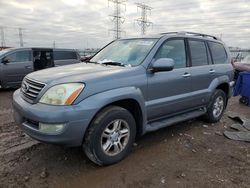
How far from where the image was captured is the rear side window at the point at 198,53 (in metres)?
4.82

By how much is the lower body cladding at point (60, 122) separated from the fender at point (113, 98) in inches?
2.6

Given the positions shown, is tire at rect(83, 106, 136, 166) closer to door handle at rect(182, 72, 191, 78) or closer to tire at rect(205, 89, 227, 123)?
door handle at rect(182, 72, 191, 78)

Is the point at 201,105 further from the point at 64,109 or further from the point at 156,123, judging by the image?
the point at 64,109

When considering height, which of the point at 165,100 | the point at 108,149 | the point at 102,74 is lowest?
the point at 108,149

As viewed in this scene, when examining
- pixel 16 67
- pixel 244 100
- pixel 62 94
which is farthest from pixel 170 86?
pixel 16 67

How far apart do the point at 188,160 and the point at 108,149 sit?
123 cm

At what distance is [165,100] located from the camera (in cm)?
412

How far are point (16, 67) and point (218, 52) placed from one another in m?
7.35

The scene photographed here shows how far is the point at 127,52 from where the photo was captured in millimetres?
4273

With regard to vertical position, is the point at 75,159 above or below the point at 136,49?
below

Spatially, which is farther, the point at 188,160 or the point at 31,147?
the point at 31,147

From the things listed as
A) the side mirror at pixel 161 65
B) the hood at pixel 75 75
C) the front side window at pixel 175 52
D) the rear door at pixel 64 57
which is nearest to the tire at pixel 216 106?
the front side window at pixel 175 52

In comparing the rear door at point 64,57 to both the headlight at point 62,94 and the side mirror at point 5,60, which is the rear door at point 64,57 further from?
the headlight at point 62,94

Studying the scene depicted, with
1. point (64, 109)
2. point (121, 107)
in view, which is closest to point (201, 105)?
point (121, 107)
